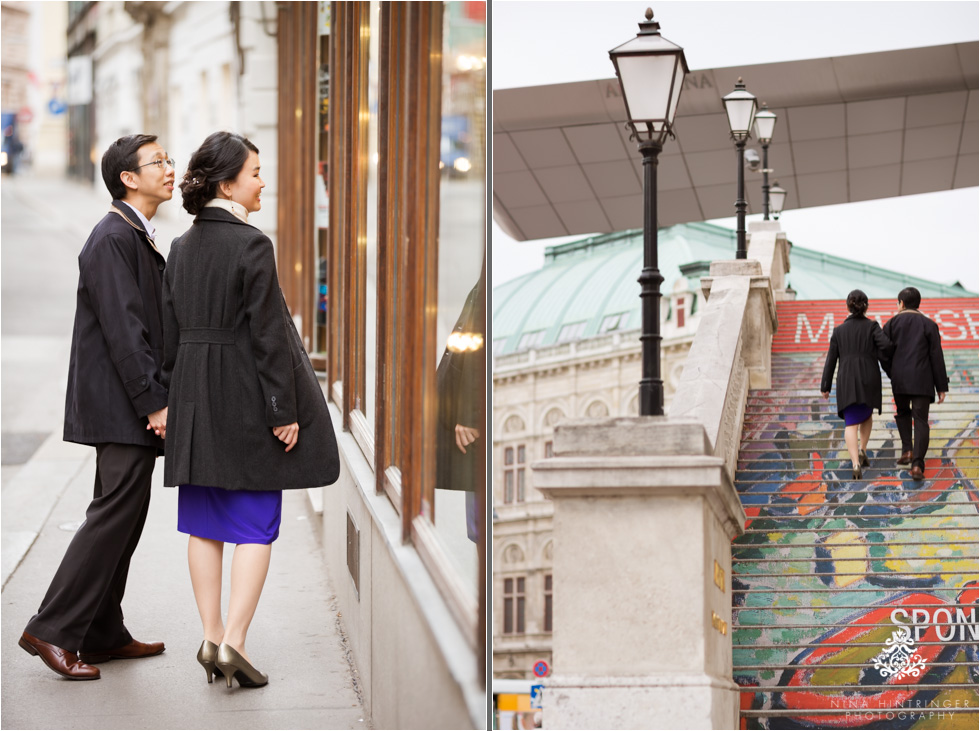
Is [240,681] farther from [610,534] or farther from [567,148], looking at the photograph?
[567,148]

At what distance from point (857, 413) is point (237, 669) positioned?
735cm

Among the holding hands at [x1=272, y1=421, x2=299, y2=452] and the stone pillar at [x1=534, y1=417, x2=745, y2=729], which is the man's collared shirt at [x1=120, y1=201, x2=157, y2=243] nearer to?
the holding hands at [x1=272, y1=421, x2=299, y2=452]

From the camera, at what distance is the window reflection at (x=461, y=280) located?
3.67m

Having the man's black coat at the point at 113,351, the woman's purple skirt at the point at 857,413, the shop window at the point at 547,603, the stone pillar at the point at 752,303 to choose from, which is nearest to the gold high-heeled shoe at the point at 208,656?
the man's black coat at the point at 113,351

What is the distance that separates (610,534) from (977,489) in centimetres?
579

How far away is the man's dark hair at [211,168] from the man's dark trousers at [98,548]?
1056mm

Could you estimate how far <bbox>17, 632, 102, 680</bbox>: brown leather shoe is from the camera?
15.7 feet

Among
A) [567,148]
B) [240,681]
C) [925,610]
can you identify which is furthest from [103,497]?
[567,148]

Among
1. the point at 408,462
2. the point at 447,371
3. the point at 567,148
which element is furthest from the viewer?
the point at 567,148

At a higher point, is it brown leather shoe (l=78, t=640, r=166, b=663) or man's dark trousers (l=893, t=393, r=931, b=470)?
man's dark trousers (l=893, t=393, r=931, b=470)

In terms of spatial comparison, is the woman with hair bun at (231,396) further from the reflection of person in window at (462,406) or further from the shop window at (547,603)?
the shop window at (547,603)

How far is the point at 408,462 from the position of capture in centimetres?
431

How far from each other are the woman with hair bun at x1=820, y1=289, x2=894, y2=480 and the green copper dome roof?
4342 centimetres

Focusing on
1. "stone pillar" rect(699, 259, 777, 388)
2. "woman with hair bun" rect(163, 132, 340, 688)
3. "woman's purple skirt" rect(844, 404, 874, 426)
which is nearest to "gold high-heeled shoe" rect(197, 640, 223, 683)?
"woman with hair bun" rect(163, 132, 340, 688)
